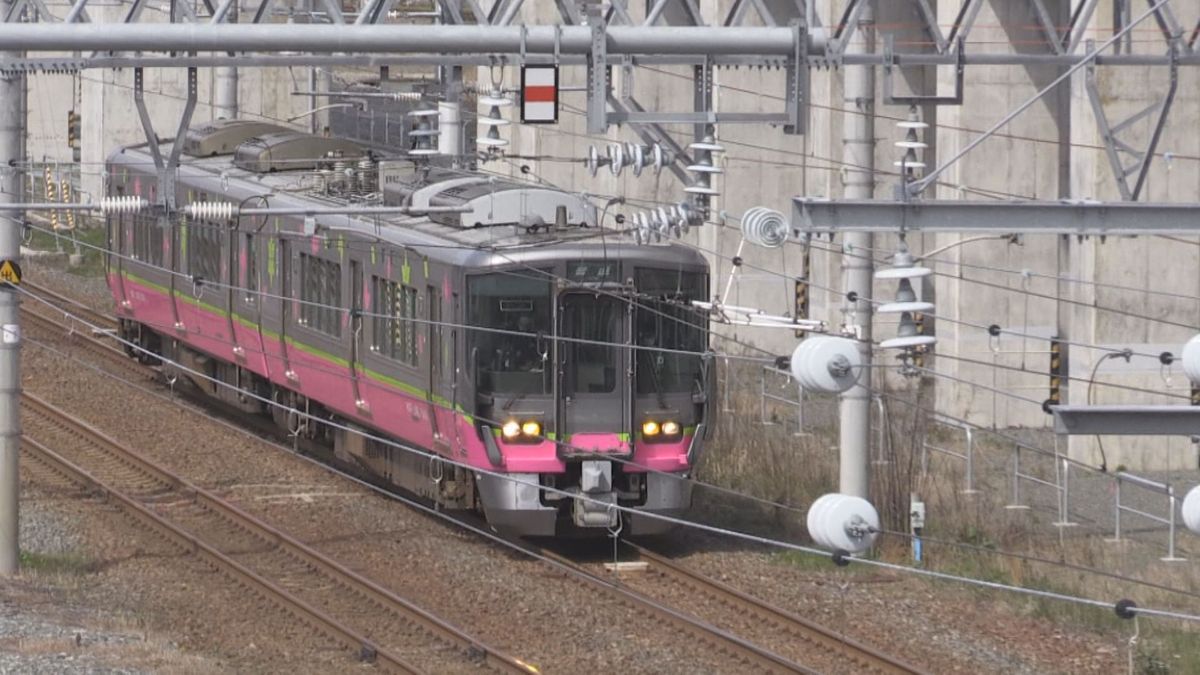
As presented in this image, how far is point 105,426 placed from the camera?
24.0 metres

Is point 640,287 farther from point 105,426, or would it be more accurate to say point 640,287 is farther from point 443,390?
point 105,426

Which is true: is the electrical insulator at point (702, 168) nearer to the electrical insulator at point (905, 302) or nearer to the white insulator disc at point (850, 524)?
the electrical insulator at point (905, 302)

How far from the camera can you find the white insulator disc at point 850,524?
10.4m

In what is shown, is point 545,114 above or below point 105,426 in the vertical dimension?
above

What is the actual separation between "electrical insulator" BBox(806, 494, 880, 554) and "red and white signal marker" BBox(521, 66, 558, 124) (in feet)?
8.98

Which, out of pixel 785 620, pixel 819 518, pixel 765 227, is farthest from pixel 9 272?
pixel 819 518

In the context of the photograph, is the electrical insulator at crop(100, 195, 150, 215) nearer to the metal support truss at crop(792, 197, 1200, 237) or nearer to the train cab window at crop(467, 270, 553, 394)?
the train cab window at crop(467, 270, 553, 394)

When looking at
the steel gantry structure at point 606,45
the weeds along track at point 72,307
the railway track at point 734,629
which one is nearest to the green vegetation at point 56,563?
the railway track at point 734,629

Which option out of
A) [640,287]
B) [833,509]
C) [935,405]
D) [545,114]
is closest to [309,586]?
[640,287]

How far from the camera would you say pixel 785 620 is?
1552cm

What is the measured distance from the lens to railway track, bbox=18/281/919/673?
1439cm

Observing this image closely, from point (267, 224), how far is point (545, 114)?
983 cm

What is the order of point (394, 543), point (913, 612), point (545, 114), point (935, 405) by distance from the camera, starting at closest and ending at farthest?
point (545, 114) < point (913, 612) < point (394, 543) < point (935, 405)

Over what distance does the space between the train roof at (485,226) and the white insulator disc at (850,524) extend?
21.8 ft
